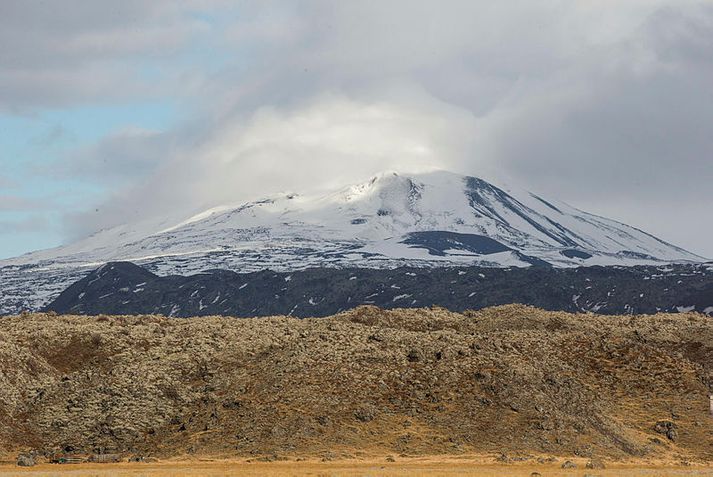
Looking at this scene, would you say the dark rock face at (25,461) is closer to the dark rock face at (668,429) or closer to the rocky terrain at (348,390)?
the rocky terrain at (348,390)

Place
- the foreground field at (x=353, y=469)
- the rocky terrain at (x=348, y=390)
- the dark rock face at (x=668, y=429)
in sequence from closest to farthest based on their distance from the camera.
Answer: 1. the foreground field at (x=353, y=469)
2. the rocky terrain at (x=348, y=390)
3. the dark rock face at (x=668, y=429)

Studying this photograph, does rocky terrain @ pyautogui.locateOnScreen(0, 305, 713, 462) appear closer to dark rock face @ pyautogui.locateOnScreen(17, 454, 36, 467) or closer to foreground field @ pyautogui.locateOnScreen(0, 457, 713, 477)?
foreground field @ pyautogui.locateOnScreen(0, 457, 713, 477)

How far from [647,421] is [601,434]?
6.36 m

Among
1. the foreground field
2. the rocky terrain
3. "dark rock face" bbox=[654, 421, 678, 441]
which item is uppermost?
the rocky terrain

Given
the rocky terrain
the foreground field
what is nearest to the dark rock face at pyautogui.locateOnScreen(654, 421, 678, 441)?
the rocky terrain

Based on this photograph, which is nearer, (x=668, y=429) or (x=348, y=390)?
(x=668, y=429)

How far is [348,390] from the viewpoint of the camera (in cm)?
7806

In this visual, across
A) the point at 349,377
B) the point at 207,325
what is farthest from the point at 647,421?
the point at 207,325

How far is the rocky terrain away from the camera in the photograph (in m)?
72.6

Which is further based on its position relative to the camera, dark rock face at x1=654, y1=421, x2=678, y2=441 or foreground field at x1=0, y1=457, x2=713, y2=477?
dark rock face at x1=654, y1=421, x2=678, y2=441

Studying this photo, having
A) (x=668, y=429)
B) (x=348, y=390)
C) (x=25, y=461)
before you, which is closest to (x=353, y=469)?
(x=348, y=390)

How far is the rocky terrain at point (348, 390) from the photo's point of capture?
7262 centimetres

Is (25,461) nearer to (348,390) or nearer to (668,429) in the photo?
(348,390)

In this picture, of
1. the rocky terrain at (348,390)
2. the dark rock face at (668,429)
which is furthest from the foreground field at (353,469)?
the dark rock face at (668,429)
